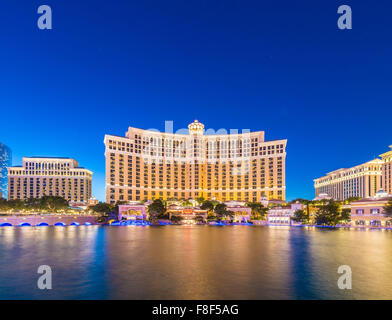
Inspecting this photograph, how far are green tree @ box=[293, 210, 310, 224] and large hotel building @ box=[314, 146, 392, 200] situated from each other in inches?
1990

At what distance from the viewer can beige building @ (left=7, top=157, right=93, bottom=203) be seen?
179000mm

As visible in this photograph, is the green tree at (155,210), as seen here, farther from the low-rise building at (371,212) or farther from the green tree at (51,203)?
the low-rise building at (371,212)

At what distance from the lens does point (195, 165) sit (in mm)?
181500

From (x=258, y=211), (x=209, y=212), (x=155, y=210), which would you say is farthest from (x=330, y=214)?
(x=155, y=210)

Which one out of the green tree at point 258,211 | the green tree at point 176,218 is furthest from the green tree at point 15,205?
the green tree at point 258,211

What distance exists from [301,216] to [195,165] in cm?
8516

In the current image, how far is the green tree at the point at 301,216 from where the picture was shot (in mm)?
108875

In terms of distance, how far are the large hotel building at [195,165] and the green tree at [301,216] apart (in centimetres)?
5342

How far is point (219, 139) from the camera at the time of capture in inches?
7269

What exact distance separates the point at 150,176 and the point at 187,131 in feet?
128

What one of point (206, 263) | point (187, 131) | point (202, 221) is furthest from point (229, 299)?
point (187, 131)

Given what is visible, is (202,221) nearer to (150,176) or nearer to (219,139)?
(150,176)

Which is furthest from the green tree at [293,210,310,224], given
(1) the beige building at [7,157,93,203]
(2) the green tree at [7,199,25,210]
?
(1) the beige building at [7,157,93,203]

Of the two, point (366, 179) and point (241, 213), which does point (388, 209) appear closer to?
point (241, 213)
